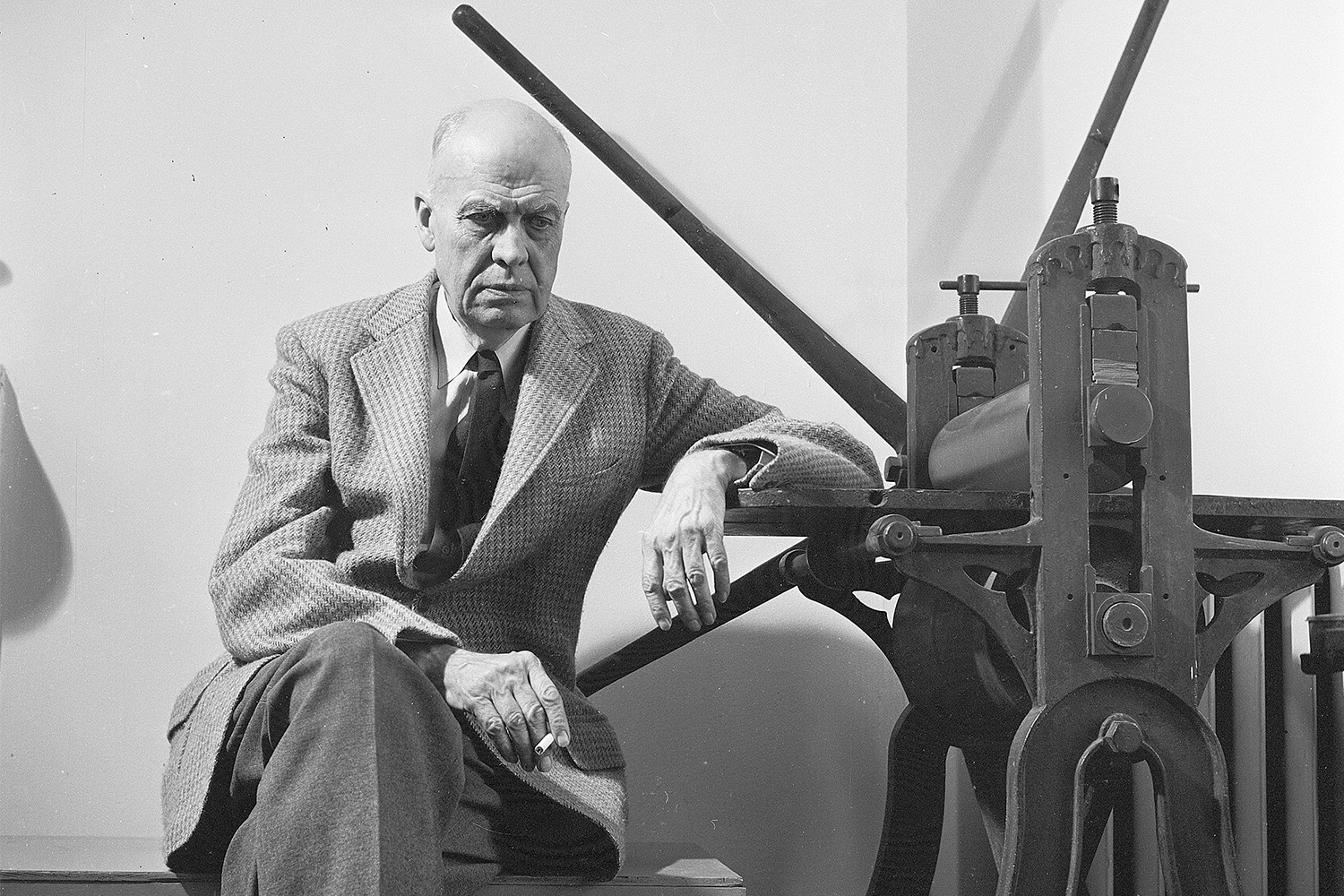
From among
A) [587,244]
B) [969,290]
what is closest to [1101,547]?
[969,290]

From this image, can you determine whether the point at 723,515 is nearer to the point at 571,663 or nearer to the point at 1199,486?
the point at 571,663

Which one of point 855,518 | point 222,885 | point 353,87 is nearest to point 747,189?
point 353,87

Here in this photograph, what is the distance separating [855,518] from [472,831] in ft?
1.57

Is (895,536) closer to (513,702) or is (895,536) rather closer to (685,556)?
(685,556)

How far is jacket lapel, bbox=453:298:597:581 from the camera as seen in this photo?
1.56 meters

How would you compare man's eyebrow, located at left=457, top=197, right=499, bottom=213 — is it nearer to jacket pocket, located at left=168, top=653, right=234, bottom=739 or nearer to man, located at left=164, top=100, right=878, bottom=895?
man, located at left=164, top=100, right=878, bottom=895

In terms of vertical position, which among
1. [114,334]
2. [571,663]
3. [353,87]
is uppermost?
[353,87]

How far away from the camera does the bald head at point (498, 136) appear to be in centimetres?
159

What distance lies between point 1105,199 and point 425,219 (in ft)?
2.70

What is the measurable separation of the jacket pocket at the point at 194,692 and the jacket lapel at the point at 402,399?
0.21 metres

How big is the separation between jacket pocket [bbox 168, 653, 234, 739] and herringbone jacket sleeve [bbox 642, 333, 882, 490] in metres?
0.54

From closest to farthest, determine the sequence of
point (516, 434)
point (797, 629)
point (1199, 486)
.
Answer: point (516, 434), point (1199, 486), point (797, 629)

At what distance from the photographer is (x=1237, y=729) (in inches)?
67.4

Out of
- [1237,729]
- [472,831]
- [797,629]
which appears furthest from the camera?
[797,629]
